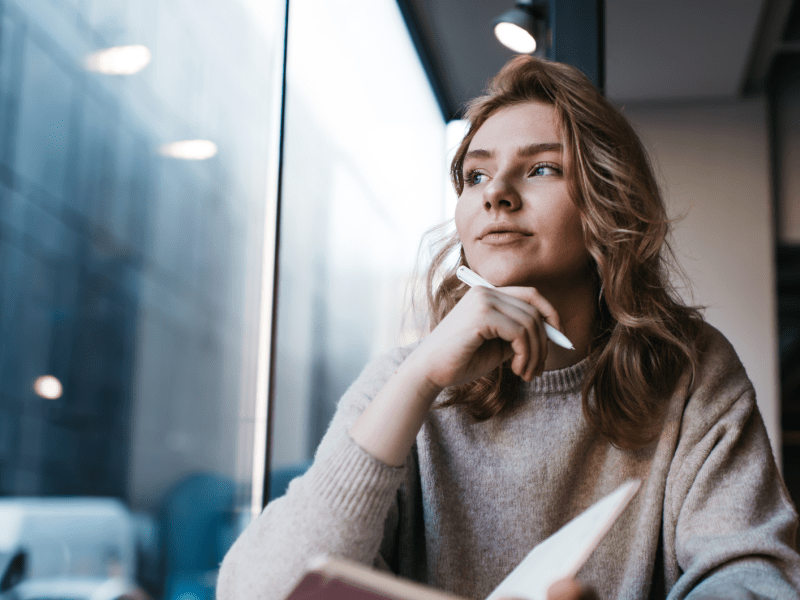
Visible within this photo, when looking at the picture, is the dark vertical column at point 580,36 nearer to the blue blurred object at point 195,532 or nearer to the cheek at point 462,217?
the cheek at point 462,217

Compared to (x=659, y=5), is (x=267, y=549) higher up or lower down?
lower down

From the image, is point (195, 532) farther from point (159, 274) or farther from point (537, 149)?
point (537, 149)

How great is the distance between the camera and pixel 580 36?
1.73m

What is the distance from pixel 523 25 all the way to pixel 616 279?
1.47m

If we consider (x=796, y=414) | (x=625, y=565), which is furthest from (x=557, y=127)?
(x=796, y=414)

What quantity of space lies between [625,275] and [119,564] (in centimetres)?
96

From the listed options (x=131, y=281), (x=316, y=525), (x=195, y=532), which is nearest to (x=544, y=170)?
(x=316, y=525)

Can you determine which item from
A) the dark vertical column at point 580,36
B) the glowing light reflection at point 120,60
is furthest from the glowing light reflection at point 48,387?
the dark vertical column at point 580,36

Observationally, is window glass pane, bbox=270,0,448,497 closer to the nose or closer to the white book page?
the nose

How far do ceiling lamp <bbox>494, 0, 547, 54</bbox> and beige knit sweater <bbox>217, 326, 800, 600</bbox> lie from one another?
150 centimetres

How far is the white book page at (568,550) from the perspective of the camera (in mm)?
508

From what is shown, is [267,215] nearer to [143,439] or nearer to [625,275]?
[143,439]

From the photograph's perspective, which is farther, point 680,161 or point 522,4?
point 680,161

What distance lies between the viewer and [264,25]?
6.01 feet
